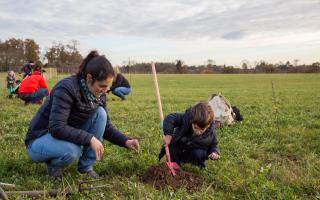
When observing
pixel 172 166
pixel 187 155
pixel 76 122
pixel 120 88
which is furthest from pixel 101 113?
pixel 120 88

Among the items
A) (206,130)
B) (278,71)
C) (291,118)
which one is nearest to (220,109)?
(291,118)

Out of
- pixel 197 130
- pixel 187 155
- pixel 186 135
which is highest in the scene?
pixel 197 130

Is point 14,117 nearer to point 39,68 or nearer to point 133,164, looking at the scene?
point 39,68

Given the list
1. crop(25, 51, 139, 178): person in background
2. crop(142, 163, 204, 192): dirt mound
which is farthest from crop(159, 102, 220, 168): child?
crop(25, 51, 139, 178): person in background

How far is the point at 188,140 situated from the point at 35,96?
8826 millimetres

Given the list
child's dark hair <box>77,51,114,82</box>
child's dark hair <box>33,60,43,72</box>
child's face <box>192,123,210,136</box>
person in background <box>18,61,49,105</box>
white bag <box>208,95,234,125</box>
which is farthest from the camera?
person in background <box>18,61,49,105</box>

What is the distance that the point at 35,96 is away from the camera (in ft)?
42.0

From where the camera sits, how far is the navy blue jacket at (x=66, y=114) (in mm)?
4039

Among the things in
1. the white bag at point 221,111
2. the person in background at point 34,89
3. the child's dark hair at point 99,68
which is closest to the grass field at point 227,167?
the white bag at point 221,111

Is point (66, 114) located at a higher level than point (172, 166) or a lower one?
higher

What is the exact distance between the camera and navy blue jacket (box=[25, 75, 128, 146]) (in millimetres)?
4039

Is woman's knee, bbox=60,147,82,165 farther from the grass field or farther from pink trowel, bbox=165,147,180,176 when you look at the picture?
pink trowel, bbox=165,147,180,176

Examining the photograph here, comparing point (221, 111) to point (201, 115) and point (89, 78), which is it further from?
Answer: point (89, 78)

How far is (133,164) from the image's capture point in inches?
201
